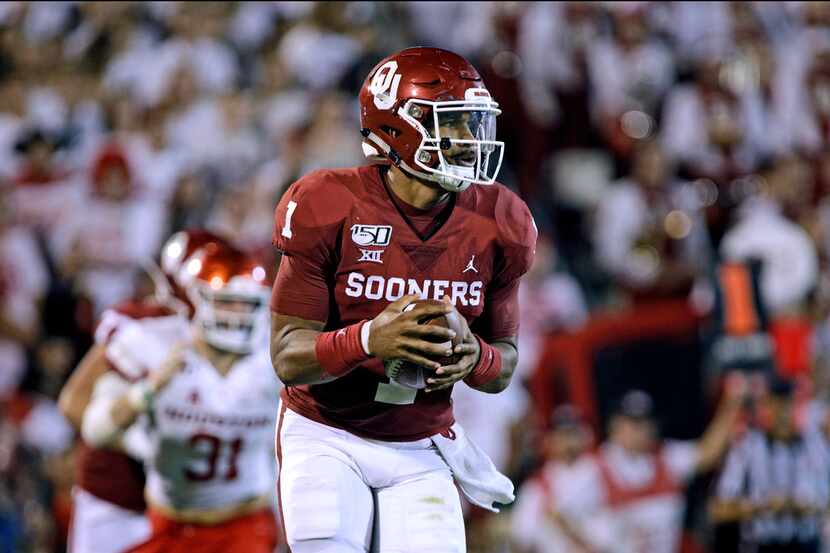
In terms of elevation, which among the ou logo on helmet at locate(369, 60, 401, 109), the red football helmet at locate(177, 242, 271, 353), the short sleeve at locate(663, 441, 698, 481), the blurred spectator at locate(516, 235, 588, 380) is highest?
the ou logo on helmet at locate(369, 60, 401, 109)

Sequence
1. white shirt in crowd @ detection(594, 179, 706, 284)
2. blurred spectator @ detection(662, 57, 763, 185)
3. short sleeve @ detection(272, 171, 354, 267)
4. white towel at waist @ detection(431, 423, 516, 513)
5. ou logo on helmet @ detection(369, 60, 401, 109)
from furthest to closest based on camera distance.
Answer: blurred spectator @ detection(662, 57, 763, 185), white shirt in crowd @ detection(594, 179, 706, 284), white towel at waist @ detection(431, 423, 516, 513), ou logo on helmet @ detection(369, 60, 401, 109), short sleeve @ detection(272, 171, 354, 267)

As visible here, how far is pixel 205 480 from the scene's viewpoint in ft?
15.8

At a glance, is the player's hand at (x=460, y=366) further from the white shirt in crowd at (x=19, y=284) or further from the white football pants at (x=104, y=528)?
the white shirt in crowd at (x=19, y=284)

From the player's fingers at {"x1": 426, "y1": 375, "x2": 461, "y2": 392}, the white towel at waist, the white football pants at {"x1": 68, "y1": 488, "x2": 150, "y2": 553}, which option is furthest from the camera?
the white football pants at {"x1": 68, "y1": 488, "x2": 150, "y2": 553}

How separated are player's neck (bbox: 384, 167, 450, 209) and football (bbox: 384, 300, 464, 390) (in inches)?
15.6

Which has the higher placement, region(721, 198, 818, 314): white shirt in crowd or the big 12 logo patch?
the big 12 logo patch

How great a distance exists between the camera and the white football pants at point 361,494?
3328 millimetres

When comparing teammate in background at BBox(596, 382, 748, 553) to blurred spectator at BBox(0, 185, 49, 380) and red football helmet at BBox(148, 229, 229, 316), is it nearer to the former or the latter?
red football helmet at BBox(148, 229, 229, 316)

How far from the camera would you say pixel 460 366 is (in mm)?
Result: 3205

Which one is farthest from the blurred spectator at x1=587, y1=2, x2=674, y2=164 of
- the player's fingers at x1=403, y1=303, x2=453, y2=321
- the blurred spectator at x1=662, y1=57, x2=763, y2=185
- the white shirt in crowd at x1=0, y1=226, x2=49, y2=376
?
the player's fingers at x1=403, y1=303, x2=453, y2=321

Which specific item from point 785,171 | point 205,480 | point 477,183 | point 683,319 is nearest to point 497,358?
point 477,183

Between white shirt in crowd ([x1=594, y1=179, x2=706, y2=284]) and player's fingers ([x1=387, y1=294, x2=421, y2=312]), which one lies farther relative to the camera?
white shirt in crowd ([x1=594, y1=179, x2=706, y2=284])

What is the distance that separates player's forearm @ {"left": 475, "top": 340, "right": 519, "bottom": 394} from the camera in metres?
3.47

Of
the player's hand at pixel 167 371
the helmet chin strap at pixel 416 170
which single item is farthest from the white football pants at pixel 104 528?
the helmet chin strap at pixel 416 170
